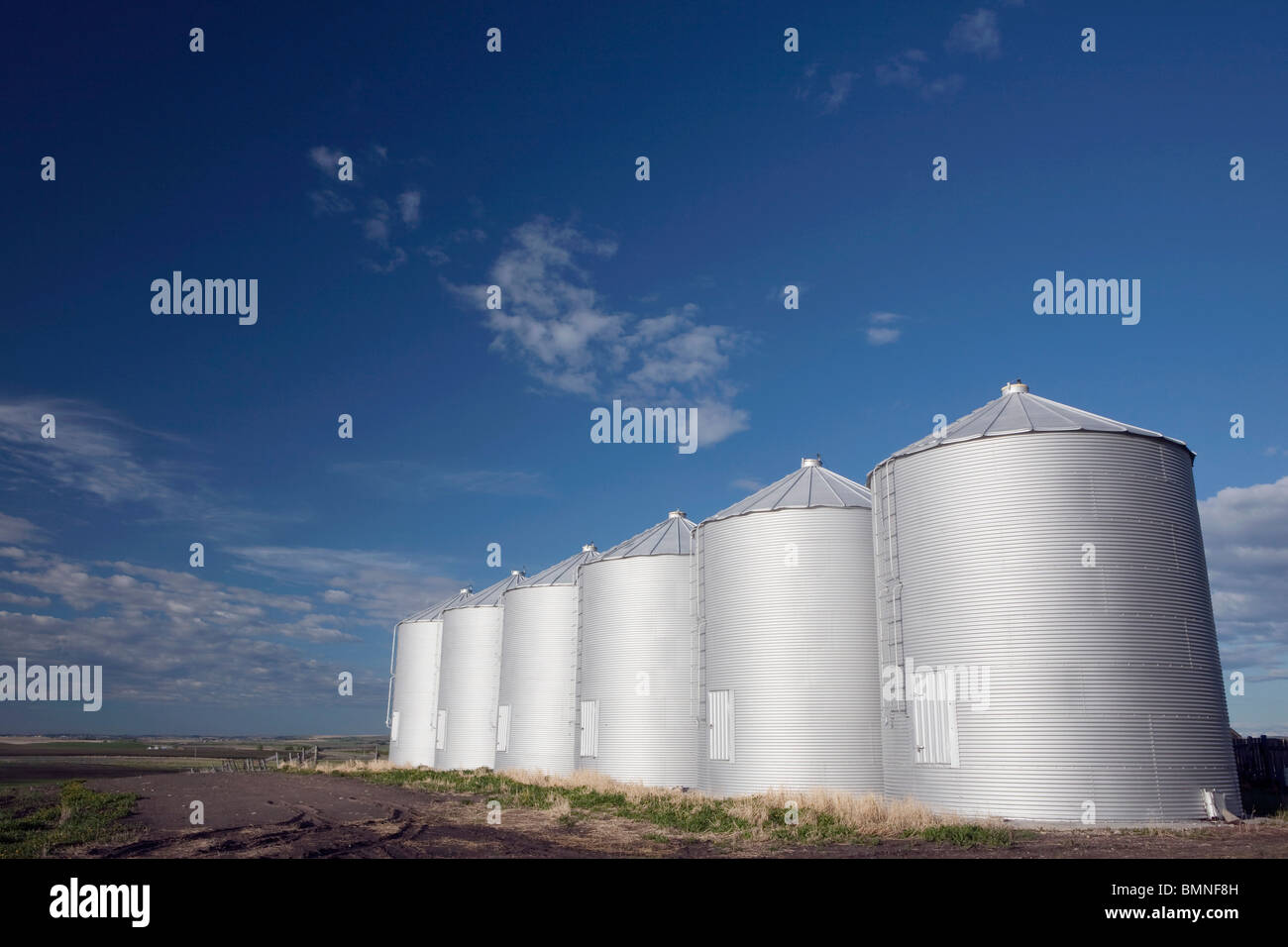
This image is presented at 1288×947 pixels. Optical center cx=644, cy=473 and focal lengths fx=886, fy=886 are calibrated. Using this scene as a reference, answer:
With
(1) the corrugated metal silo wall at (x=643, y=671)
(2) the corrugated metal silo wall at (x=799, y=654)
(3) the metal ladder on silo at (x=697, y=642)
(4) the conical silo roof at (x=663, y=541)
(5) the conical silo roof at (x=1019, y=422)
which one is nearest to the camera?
(5) the conical silo roof at (x=1019, y=422)

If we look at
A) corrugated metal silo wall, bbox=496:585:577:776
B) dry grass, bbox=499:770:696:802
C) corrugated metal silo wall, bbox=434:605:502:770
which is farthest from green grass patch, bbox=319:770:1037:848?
corrugated metal silo wall, bbox=434:605:502:770

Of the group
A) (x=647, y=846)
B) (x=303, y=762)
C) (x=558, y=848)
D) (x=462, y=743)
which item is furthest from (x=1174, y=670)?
(x=303, y=762)

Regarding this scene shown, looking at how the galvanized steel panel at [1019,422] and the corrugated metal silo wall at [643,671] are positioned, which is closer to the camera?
the galvanized steel panel at [1019,422]

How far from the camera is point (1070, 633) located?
914 inches

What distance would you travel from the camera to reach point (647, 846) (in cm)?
1992

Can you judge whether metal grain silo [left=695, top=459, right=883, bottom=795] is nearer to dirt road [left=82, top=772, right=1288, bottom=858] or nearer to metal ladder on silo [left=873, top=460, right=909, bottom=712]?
metal ladder on silo [left=873, top=460, right=909, bottom=712]

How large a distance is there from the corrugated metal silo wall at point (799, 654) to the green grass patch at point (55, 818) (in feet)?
61.3

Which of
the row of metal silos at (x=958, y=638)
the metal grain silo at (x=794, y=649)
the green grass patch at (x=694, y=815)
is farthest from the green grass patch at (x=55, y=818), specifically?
the metal grain silo at (x=794, y=649)

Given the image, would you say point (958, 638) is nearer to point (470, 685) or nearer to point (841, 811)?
point (841, 811)

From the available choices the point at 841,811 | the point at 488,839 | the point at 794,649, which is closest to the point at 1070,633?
the point at 841,811

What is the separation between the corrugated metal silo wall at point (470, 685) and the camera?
50031 millimetres

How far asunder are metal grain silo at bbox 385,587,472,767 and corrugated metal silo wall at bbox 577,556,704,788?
20.2 metres

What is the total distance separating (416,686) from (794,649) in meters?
35.2

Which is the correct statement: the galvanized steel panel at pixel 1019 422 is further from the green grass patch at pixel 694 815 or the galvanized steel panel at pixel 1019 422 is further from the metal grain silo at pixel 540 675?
the metal grain silo at pixel 540 675
